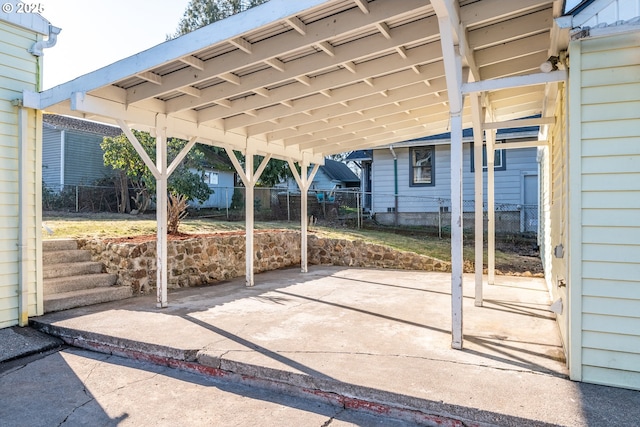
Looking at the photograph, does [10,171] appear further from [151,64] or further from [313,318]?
[313,318]

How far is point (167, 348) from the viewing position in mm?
3877

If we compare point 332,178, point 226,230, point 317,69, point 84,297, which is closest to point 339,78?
point 317,69

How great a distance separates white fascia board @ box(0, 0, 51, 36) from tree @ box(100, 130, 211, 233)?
3.99 m

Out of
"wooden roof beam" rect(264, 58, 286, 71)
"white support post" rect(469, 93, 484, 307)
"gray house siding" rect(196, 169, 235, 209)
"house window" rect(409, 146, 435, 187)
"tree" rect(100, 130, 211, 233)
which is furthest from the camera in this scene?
"gray house siding" rect(196, 169, 235, 209)

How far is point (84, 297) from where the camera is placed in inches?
225

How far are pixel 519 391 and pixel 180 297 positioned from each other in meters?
5.06

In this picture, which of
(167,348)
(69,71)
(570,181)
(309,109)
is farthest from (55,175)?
(570,181)

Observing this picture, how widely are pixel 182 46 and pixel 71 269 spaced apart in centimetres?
408

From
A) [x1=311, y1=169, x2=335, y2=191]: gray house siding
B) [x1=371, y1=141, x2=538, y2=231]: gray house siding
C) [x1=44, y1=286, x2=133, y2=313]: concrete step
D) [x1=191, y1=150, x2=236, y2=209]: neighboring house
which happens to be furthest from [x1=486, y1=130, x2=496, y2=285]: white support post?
[x1=311, y1=169, x2=335, y2=191]: gray house siding

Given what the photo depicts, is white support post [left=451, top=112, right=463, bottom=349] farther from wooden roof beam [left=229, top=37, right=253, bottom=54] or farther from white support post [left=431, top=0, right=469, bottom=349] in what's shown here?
wooden roof beam [left=229, top=37, right=253, bottom=54]

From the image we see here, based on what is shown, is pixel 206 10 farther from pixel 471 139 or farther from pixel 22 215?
pixel 22 215

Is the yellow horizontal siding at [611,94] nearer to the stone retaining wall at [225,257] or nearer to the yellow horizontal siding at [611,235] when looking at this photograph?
the yellow horizontal siding at [611,235]

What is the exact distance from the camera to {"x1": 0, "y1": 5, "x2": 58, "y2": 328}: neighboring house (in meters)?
Result: 4.88

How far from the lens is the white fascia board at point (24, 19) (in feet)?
16.0
